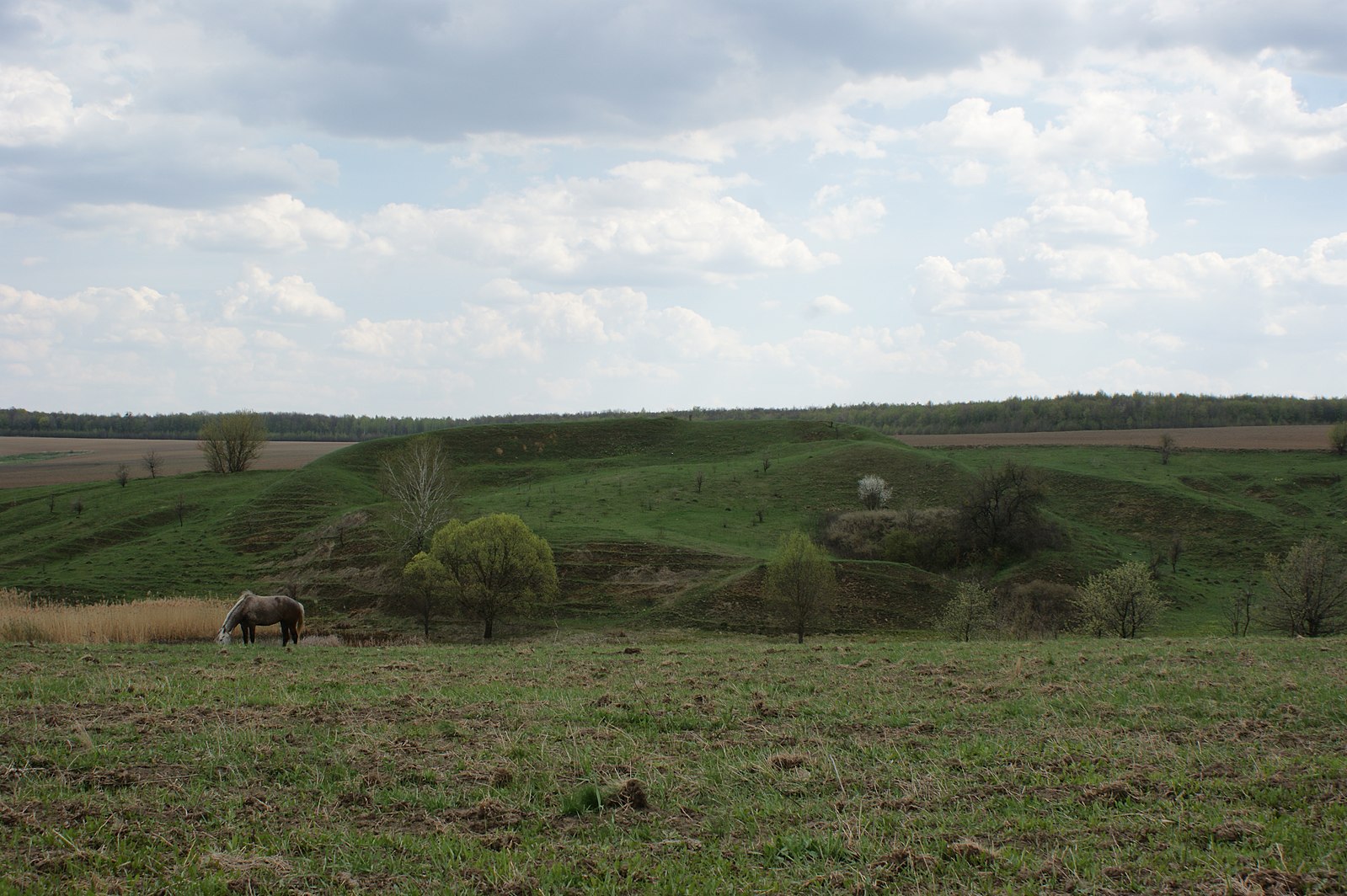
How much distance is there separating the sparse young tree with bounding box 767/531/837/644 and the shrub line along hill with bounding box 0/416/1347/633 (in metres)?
4.00

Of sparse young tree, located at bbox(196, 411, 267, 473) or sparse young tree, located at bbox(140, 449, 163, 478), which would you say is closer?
sparse young tree, located at bbox(140, 449, 163, 478)

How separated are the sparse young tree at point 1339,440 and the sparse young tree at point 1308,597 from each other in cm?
6662

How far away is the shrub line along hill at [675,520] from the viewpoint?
182ft

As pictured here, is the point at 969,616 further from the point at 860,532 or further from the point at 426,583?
the point at 426,583

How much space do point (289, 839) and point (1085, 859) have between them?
641 centimetres

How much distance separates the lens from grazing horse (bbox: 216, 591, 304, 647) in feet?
82.2

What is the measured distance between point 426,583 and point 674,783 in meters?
41.7

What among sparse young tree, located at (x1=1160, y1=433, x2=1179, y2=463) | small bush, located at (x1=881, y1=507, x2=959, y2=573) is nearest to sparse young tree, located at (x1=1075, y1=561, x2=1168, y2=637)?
small bush, located at (x1=881, y1=507, x2=959, y2=573)

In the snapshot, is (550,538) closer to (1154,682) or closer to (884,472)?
(884,472)

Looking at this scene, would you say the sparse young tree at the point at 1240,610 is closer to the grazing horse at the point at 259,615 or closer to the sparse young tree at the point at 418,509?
the grazing horse at the point at 259,615

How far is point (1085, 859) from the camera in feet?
20.4

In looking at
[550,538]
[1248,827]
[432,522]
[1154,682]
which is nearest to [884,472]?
[550,538]

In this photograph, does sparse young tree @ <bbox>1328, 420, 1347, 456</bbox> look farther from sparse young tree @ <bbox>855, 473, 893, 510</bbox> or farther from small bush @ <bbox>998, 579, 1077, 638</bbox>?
small bush @ <bbox>998, 579, 1077, 638</bbox>

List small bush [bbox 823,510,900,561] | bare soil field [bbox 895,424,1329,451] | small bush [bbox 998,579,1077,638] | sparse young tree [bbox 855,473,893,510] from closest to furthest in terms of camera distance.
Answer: small bush [bbox 998,579,1077,638]
small bush [bbox 823,510,900,561]
sparse young tree [bbox 855,473,893,510]
bare soil field [bbox 895,424,1329,451]
